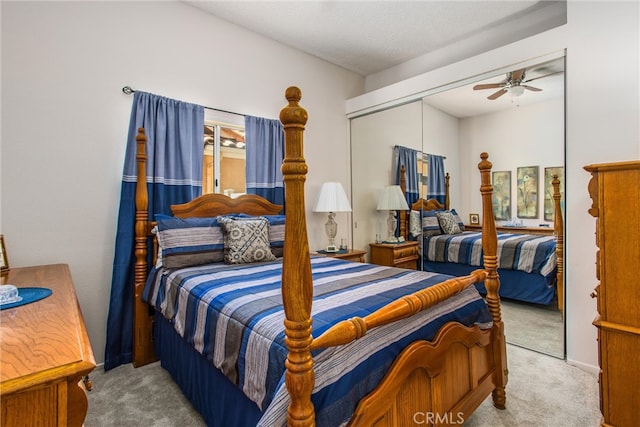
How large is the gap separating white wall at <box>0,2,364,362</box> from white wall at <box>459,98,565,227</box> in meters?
2.39

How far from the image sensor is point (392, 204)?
12.1 feet

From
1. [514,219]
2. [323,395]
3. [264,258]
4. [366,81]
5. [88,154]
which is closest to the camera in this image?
[323,395]

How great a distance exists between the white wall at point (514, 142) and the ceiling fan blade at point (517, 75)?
224mm

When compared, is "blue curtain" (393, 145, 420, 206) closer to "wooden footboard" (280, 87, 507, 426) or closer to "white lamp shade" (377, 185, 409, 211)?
"white lamp shade" (377, 185, 409, 211)

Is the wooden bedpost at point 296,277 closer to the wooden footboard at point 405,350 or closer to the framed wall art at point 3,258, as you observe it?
the wooden footboard at point 405,350

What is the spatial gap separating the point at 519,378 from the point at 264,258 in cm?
201

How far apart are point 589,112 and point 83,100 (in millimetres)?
3649

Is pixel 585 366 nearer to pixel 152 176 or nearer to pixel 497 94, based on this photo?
pixel 497 94

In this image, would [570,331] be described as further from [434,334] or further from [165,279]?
[165,279]

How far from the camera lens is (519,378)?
7.11ft

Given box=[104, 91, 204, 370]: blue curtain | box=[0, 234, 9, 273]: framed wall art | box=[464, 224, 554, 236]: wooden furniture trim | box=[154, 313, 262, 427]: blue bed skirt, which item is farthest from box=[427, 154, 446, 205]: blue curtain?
box=[0, 234, 9, 273]: framed wall art

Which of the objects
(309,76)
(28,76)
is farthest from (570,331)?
(28,76)
